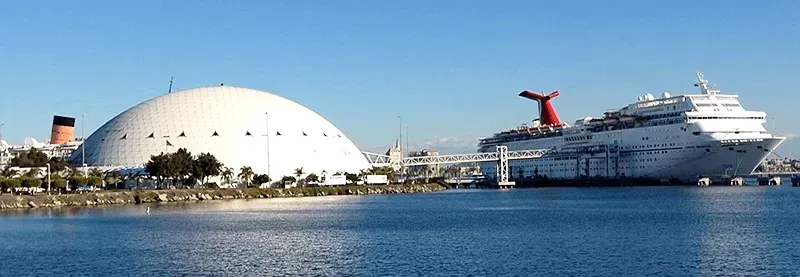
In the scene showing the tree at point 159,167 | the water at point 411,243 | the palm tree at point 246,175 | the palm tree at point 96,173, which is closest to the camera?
the water at point 411,243

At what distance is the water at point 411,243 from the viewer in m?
32.2

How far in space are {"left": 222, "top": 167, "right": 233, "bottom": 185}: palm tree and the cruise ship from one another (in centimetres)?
4465

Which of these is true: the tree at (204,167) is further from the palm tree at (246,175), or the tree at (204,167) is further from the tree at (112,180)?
the tree at (112,180)

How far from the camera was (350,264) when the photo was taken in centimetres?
3359

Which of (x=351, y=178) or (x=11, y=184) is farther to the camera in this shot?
(x=351, y=178)

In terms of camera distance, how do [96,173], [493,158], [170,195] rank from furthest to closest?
[493,158]
[96,173]
[170,195]

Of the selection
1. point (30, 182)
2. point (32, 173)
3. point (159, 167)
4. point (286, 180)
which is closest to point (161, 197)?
point (159, 167)

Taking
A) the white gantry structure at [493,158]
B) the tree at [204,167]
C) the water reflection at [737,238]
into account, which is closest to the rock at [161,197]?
the tree at [204,167]

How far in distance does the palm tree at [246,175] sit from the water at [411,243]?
136 feet

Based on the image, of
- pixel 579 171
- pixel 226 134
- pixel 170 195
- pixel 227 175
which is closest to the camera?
pixel 170 195

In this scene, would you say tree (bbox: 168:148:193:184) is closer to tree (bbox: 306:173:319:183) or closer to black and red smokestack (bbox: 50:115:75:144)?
tree (bbox: 306:173:319:183)

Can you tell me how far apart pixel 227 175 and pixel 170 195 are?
19.3 meters

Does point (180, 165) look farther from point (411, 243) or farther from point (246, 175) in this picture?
point (411, 243)

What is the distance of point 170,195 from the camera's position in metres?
88.2
